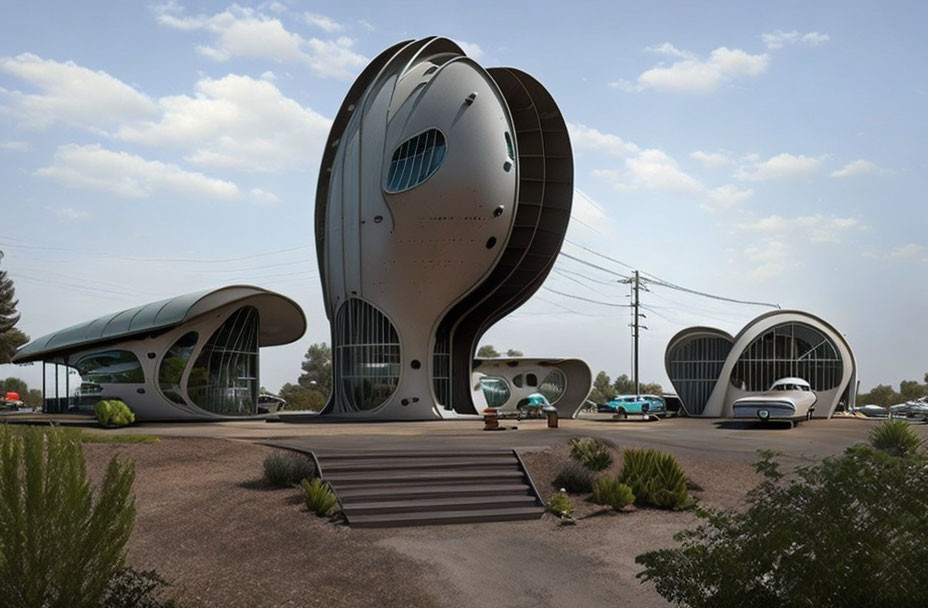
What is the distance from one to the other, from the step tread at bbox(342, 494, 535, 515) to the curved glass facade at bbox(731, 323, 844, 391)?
31850 millimetres

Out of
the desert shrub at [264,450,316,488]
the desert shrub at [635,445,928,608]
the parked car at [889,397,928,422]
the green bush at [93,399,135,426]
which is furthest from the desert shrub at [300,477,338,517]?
the parked car at [889,397,928,422]

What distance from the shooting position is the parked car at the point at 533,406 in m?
42.4

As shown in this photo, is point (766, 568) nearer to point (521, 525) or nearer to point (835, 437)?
point (521, 525)

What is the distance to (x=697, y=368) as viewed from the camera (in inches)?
1911

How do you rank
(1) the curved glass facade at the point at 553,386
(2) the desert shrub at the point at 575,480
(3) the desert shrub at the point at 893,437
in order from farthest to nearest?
(1) the curved glass facade at the point at 553,386
(3) the desert shrub at the point at 893,437
(2) the desert shrub at the point at 575,480

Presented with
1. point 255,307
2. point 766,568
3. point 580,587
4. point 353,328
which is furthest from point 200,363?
point 766,568

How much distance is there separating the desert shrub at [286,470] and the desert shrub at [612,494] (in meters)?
5.62

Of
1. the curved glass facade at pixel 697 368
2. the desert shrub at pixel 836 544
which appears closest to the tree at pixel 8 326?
the curved glass facade at pixel 697 368

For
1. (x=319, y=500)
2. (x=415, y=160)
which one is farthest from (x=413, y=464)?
(x=415, y=160)

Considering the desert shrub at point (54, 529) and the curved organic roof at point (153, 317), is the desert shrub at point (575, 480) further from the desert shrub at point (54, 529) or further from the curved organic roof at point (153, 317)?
the curved organic roof at point (153, 317)

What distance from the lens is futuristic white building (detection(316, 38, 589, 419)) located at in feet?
123

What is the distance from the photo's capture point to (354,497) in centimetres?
1542

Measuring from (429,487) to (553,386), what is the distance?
2995 centimetres

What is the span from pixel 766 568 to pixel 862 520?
0.98 m
